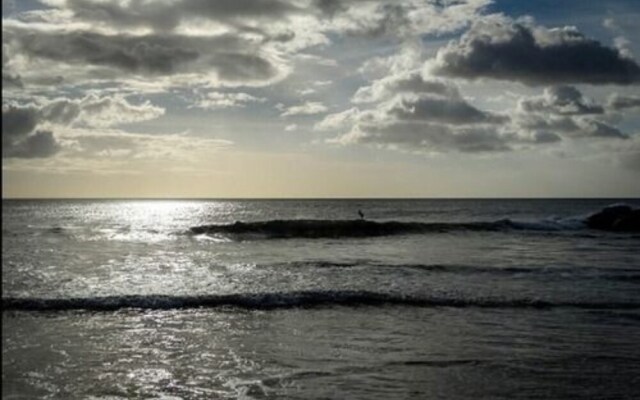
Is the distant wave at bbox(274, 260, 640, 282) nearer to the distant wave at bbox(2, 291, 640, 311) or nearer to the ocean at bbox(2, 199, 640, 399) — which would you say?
the ocean at bbox(2, 199, 640, 399)

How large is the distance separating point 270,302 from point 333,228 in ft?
114

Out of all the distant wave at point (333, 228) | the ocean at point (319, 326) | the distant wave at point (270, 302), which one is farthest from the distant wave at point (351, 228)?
the distant wave at point (270, 302)

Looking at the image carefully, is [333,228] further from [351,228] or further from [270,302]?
[270,302]

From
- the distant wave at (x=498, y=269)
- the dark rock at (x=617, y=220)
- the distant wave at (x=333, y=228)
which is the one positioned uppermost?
the dark rock at (x=617, y=220)

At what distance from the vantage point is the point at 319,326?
47.6 feet

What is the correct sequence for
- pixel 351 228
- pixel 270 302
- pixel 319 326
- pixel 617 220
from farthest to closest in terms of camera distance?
1. pixel 617 220
2. pixel 351 228
3. pixel 270 302
4. pixel 319 326

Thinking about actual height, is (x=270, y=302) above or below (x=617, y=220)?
below

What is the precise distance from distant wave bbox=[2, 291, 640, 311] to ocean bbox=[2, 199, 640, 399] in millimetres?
77

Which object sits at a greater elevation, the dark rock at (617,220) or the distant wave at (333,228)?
the dark rock at (617,220)

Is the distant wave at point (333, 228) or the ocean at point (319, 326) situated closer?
the ocean at point (319, 326)

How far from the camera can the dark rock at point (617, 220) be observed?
2184 inches

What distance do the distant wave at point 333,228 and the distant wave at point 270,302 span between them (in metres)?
28.7

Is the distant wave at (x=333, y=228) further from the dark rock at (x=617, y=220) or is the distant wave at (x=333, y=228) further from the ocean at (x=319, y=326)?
the ocean at (x=319, y=326)

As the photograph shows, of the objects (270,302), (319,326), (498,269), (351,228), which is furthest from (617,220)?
(319,326)
